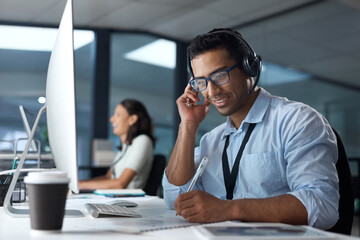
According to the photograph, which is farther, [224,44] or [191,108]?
[191,108]

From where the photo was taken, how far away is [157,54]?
6.28m

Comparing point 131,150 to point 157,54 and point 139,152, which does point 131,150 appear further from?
point 157,54

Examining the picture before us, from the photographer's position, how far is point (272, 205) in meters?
1.22

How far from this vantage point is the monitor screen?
100 centimetres

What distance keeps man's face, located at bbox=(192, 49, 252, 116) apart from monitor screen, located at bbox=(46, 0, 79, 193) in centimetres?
63

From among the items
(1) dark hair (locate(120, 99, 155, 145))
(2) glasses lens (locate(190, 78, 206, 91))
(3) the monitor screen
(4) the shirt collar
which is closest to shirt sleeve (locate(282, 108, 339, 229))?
(4) the shirt collar

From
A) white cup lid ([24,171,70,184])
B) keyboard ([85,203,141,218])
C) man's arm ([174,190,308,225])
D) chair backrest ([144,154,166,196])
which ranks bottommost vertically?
chair backrest ([144,154,166,196])

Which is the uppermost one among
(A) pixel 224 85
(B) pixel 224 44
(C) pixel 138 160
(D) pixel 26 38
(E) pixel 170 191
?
(D) pixel 26 38

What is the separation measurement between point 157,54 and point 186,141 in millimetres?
4650

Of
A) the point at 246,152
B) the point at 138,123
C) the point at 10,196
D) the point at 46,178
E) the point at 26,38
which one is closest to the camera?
the point at 46,178

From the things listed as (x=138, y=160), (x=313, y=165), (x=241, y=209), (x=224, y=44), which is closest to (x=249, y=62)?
(x=224, y=44)

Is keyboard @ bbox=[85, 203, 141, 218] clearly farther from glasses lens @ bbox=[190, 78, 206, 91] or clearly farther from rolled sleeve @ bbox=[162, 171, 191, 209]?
glasses lens @ bbox=[190, 78, 206, 91]

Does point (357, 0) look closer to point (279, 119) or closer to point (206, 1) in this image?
point (206, 1)

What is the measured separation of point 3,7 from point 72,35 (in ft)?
14.7
